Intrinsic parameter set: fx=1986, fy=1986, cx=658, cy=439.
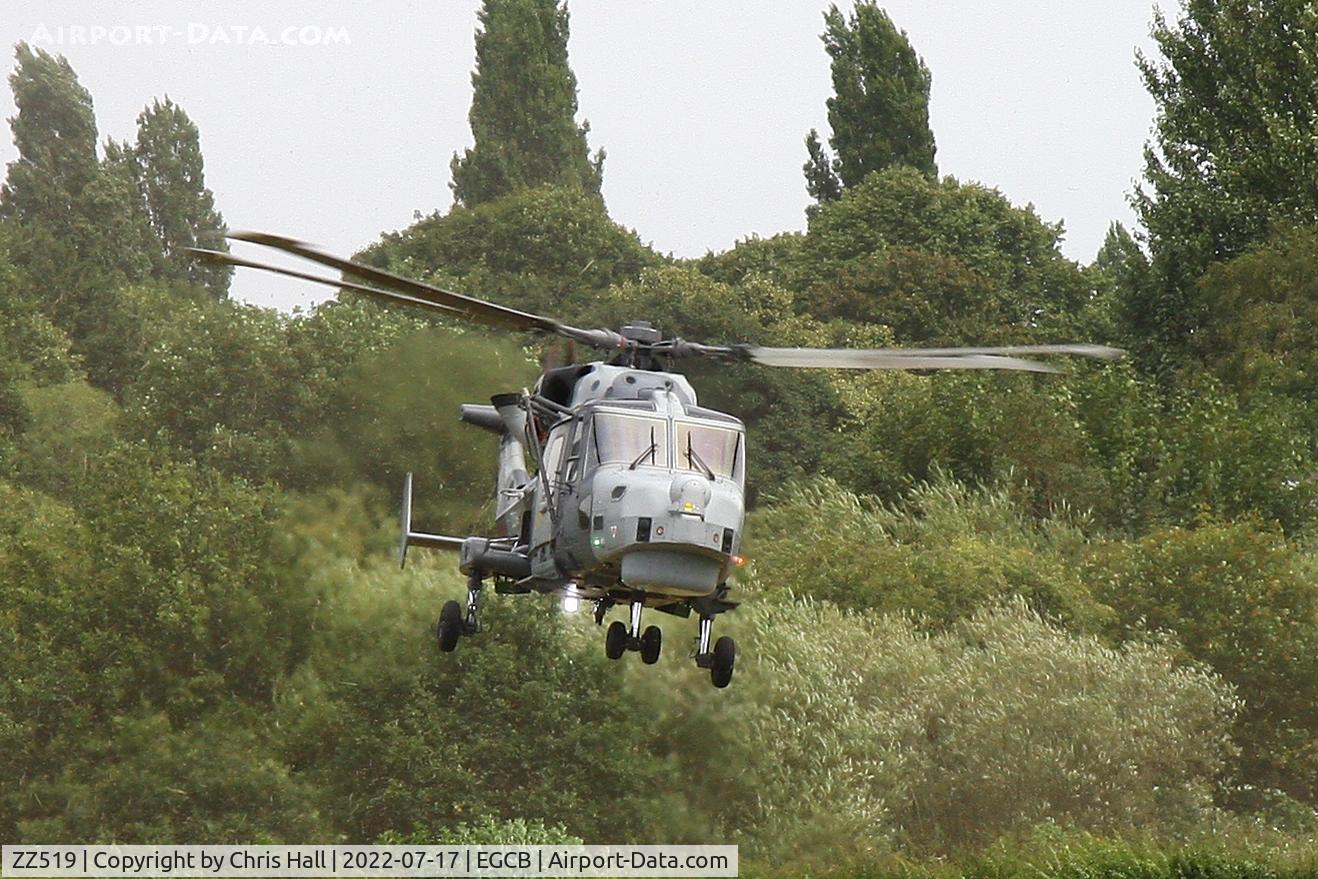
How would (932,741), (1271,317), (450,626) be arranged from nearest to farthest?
(450,626), (932,741), (1271,317)

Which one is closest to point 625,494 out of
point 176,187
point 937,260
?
point 937,260

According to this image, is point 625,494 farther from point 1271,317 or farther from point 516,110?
point 516,110

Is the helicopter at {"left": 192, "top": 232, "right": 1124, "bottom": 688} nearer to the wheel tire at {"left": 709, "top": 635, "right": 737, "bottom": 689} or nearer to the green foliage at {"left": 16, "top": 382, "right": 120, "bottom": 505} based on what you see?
the wheel tire at {"left": 709, "top": 635, "right": 737, "bottom": 689}

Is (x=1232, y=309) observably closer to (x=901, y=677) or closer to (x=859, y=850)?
(x=901, y=677)

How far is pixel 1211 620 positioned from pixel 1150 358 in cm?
1648

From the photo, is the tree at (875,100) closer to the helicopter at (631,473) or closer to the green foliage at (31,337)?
the green foliage at (31,337)

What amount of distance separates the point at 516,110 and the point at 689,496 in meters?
72.7

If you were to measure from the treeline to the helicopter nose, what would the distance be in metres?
18.9

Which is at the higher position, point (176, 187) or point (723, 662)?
point (176, 187)

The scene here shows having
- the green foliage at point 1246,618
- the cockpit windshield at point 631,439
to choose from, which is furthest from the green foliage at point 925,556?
the cockpit windshield at point 631,439

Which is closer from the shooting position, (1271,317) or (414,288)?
(414,288)

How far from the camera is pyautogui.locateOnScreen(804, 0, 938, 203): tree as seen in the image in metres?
84.2

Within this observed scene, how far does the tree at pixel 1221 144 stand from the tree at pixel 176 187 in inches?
2144
